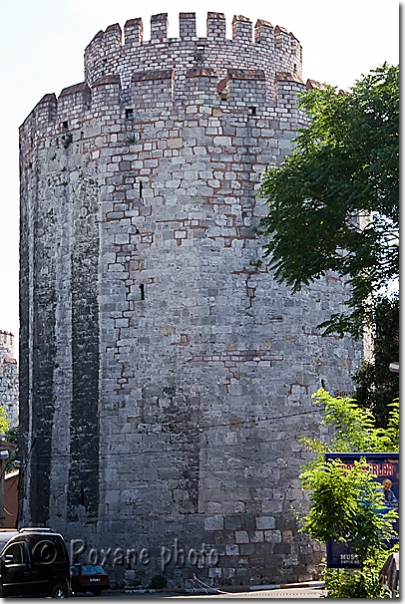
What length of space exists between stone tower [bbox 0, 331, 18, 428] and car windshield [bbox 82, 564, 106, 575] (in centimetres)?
2023

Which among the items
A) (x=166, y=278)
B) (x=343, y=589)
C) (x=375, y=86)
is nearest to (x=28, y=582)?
(x=343, y=589)

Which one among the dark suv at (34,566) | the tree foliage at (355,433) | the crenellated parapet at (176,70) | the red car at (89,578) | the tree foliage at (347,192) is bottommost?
the red car at (89,578)

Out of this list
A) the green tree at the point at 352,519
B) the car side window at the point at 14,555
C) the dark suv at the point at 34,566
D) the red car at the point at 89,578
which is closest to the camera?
the green tree at the point at 352,519

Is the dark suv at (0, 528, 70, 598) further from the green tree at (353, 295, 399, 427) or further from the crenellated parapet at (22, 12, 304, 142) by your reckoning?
the crenellated parapet at (22, 12, 304, 142)

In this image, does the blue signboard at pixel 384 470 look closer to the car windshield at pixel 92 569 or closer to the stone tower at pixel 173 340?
the stone tower at pixel 173 340

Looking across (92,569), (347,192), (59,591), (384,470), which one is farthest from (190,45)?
(59,591)

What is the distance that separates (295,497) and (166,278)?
4.36m

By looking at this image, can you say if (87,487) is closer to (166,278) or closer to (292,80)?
(166,278)

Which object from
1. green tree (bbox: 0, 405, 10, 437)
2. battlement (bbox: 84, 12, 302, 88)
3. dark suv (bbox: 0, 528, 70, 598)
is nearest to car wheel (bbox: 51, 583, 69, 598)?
dark suv (bbox: 0, 528, 70, 598)

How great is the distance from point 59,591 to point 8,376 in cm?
2529

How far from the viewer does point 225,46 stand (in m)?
20.8

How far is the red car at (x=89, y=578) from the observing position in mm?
16547

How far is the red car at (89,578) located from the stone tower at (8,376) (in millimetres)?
20310

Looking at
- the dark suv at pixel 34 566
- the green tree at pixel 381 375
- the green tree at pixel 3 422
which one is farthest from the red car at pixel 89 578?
the green tree at pixel 3 422
